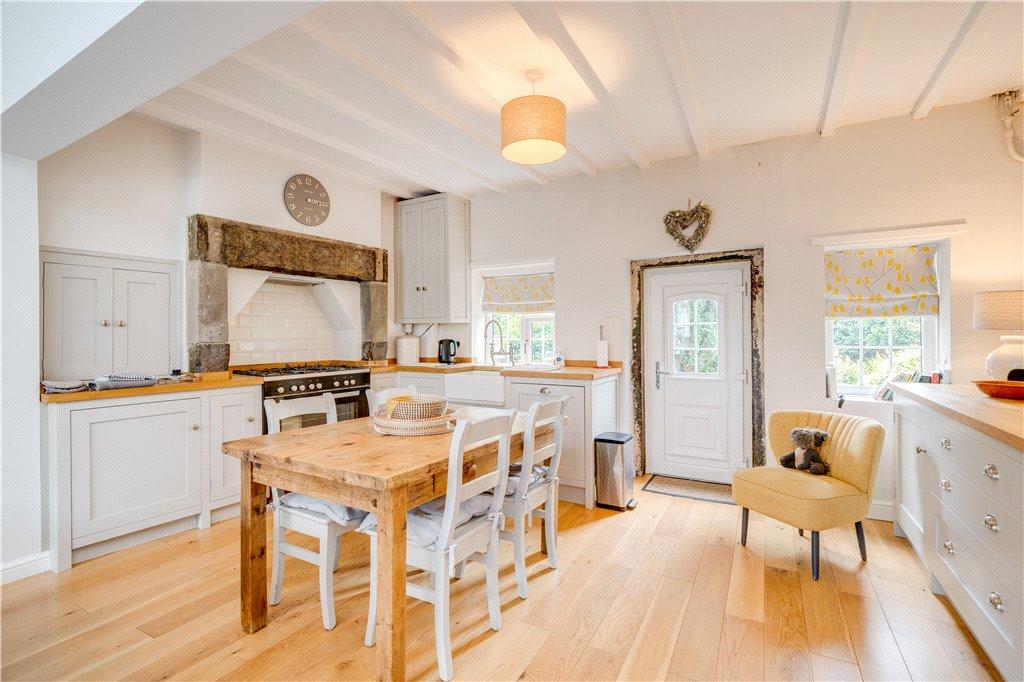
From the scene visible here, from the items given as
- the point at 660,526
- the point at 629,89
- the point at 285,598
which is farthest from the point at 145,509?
the point at 629,89

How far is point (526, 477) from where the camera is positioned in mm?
2250

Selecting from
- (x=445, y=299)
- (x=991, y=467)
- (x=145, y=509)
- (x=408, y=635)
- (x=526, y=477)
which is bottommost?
(x=408, y=635)

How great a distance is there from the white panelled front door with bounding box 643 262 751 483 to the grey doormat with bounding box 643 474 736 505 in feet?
0.25

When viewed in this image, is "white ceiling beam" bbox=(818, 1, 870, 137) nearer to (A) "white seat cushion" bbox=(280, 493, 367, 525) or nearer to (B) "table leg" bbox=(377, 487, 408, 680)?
(B) "table leg" bbox=(377, 487, 408, 680)

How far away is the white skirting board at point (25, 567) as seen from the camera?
246cm

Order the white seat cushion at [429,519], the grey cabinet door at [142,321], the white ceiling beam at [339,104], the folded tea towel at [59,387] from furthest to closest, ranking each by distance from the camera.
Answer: the grey cabinet door at [142,321] → the folded tea towel at [59,387] → the white ceiling beam at [339,104] → the white seat cushion at [429,519]

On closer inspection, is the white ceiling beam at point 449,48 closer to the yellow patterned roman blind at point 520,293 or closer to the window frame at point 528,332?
Result: the yellow patterned roman blind at point 520,293

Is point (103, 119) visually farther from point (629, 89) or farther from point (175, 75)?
point (629, 89)

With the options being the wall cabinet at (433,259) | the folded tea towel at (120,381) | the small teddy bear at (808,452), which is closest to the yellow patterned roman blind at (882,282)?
the small teddy bear at (808,452)

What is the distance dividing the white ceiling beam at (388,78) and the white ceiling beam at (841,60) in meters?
2.15

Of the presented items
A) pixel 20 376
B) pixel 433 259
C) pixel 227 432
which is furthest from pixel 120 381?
pixel 433 259

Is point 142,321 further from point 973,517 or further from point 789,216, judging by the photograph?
point 789,216

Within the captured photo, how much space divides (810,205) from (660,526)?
8.59 ft

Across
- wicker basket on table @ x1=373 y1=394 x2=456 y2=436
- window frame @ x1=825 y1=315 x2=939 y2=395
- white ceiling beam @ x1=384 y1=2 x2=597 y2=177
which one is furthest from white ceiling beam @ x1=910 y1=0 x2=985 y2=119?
wicker basket on table @ x1=373 y1=394 x2=456 y2=436
